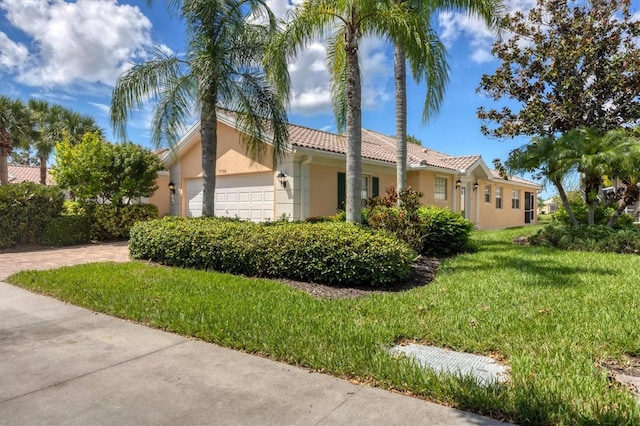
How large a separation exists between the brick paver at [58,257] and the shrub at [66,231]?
0.72m

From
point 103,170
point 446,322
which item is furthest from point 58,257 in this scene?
point 446,322

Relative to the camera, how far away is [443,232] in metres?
10.3

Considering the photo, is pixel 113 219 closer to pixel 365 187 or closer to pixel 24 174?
pixel 365 187

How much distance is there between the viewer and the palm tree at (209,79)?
10.4m

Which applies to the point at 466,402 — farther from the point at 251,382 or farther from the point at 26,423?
the point at 26,423

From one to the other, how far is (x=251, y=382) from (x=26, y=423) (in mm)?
1639

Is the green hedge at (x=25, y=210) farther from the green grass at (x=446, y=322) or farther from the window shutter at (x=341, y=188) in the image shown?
the window shutter at (x=341, y=188)

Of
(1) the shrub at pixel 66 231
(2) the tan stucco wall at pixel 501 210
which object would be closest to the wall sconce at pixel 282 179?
(1) the shrub at pixel 66 231

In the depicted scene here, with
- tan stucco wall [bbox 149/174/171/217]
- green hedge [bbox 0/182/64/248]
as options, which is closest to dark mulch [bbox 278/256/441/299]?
green hedge [bbox 0/182/64/248]

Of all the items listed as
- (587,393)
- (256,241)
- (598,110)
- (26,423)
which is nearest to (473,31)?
(598,110)

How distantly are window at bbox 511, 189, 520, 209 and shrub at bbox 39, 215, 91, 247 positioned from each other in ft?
82.5

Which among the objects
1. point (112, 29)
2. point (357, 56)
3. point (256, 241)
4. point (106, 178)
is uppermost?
point (112, 29)

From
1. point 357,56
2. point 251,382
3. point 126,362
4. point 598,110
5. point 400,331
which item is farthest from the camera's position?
point 598,110

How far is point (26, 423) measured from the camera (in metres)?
2.81
